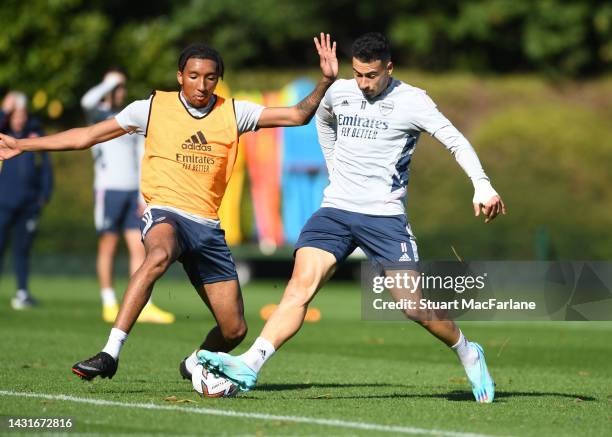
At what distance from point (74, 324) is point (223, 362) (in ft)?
22.6

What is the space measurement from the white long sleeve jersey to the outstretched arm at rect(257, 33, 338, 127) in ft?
0.75

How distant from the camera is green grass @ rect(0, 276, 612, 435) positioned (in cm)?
762

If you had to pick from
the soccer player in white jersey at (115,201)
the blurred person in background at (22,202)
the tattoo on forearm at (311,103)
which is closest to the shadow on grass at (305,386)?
the tattoo on forearm at (311,103)

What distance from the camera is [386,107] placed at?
875 centimetres

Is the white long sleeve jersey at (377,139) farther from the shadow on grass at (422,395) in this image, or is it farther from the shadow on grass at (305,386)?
the shadow on grass at (305,386)

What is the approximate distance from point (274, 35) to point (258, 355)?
3018 cm

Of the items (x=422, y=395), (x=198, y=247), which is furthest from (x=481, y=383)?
(x=198, y=247)

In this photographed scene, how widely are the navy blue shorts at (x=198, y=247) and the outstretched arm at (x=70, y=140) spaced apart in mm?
596

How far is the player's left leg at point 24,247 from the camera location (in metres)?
17.3

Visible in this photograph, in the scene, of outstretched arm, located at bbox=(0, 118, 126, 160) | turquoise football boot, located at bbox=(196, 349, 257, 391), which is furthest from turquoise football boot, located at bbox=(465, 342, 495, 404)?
outstretched arm, located at bbox=(0, 118, 126, 160)

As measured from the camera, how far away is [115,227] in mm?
14969

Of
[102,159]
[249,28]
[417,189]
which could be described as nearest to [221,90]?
[417,189]

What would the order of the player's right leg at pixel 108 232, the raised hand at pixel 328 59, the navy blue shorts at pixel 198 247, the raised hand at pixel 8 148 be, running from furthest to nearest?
the player's right leg at pixel 108 232 → the raised hand at pixel 8 148 → the navy blue shorts at pixel 198 247 → the raised hand at pixel 328 59

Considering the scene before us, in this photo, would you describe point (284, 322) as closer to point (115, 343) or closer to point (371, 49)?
point (115, 343)
